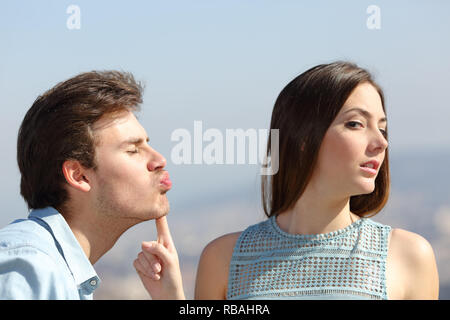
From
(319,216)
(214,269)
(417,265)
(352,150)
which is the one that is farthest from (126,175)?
(417,265)

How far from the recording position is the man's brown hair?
4.25 meters

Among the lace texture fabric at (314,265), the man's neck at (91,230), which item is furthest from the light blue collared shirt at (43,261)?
the lace texture fabric at (314,265)

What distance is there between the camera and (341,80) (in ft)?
13.3

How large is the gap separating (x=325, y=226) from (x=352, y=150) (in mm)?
585

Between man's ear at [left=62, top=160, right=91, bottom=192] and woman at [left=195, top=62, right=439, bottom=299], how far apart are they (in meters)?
1.00

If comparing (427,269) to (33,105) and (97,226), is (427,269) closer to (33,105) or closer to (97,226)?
(97,226)

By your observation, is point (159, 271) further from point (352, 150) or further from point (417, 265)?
point (417, 265)

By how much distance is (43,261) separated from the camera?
3559 mm

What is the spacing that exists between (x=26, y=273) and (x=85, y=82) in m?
1.53

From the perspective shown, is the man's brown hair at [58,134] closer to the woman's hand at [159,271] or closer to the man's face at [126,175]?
the man's face at [126,175]

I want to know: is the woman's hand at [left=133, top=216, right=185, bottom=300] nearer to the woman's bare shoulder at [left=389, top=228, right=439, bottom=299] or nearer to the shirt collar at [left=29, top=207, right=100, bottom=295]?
the shirt collar at [left=29, top=207, right=100, bottom=295]

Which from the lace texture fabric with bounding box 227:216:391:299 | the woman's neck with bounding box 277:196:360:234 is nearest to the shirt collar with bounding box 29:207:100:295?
the lace texture fabric with bounding box 227:216:391:299
